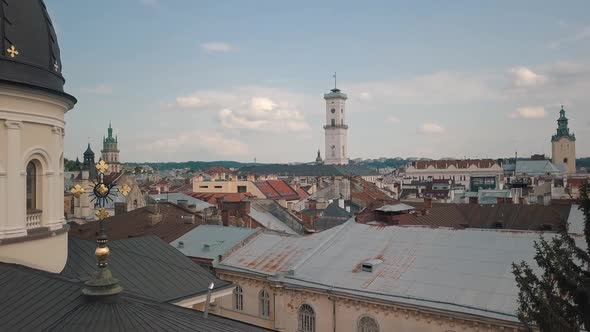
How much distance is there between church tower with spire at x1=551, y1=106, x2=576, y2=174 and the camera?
5984 inches

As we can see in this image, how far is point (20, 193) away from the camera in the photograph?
603 inches

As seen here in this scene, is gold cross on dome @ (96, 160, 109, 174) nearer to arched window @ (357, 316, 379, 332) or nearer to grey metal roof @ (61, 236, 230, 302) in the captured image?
grey metal roof @ (61, 236, 230, 302)

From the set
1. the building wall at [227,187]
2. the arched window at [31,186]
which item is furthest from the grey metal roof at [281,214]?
the building wall at [227,187]

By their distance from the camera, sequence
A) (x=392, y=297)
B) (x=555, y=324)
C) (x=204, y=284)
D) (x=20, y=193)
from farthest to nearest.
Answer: (x=392, y=297)
(x=204, y=284)
(x=20, y=193)
(x=555, y=324)

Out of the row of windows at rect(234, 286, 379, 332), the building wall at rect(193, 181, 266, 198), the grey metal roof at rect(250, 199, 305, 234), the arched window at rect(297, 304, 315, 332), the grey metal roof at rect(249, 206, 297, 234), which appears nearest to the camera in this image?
the row of windows at rect(234, 286, 379, 332)

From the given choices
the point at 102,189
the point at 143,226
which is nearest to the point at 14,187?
the point at 102,189

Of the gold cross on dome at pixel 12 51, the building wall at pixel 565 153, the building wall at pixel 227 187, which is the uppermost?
the building wall at pixel 565 153

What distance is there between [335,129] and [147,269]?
566 feet

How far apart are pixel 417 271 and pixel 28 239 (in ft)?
44.0

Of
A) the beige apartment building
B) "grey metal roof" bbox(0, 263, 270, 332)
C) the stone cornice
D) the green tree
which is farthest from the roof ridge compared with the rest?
the stone cornice

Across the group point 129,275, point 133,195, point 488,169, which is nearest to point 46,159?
point 129,275

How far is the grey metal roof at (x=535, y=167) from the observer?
443ft

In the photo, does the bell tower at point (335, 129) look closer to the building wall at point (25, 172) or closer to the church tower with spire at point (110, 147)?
the church tower with spire at point (110, 147)

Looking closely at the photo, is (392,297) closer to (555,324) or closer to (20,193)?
(555,324)
